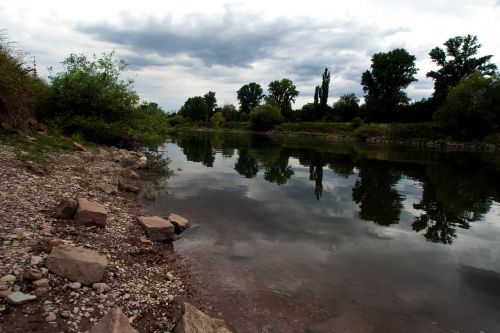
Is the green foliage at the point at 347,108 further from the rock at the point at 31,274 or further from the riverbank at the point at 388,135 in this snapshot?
the rock at the point at 31,274

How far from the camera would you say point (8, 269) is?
5359 mm

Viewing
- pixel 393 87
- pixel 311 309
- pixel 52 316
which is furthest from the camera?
pixel 393 87

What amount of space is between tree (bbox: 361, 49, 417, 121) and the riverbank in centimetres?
880

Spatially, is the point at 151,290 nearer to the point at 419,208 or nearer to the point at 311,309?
the point at 311,309

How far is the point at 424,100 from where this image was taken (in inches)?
3292

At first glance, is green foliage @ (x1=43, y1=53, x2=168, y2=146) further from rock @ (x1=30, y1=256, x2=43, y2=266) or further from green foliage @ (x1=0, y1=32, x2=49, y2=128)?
rock @ (x1=30, y1=256, x2=43, y2=266)

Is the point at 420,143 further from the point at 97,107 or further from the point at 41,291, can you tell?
the point at 41,291

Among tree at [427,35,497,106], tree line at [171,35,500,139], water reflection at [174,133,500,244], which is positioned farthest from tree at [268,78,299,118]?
water reflection at [174,133,500,244]

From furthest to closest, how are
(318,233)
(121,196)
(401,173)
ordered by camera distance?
(401,173), (121,196), (318,233)

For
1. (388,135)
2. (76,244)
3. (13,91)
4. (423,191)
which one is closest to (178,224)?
(76,244)

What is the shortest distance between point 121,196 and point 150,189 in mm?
2559

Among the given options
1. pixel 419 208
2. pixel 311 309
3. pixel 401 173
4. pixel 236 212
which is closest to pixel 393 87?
pixel 401 173

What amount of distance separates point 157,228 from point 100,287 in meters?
3.77

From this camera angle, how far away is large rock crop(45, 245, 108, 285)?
5660mm
